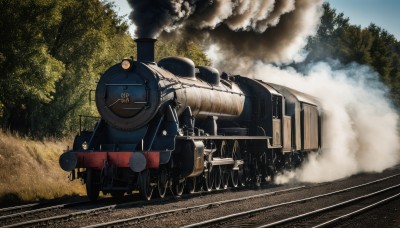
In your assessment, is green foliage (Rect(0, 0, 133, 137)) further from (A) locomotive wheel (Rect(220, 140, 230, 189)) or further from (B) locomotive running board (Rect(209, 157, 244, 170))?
(B) locomotive running board (Rect(209, 157, 244, 170))

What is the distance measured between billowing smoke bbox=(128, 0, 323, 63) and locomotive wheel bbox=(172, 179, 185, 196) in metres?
3.80

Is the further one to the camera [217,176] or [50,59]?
[50,59]

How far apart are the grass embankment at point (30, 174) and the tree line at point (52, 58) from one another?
3004 mm

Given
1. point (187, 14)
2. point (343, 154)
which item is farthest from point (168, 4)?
point (343, 154)

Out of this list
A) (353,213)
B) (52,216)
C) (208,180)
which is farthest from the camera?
(208,180)

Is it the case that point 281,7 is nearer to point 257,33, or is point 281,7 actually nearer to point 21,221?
point 257,33

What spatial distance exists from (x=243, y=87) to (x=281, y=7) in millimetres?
4602

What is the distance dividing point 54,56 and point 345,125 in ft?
49.7

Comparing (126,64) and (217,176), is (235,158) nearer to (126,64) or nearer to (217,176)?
(217,176)

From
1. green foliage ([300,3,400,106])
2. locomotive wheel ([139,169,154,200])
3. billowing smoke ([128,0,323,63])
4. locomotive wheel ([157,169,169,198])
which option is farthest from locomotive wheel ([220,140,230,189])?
green foliage ([300,3,400,106])

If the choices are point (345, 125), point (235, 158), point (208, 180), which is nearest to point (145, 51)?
point (208, 180)

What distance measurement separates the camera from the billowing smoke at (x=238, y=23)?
16.3 m

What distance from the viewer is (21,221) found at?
11.3m

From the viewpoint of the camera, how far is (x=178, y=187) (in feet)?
52.9
